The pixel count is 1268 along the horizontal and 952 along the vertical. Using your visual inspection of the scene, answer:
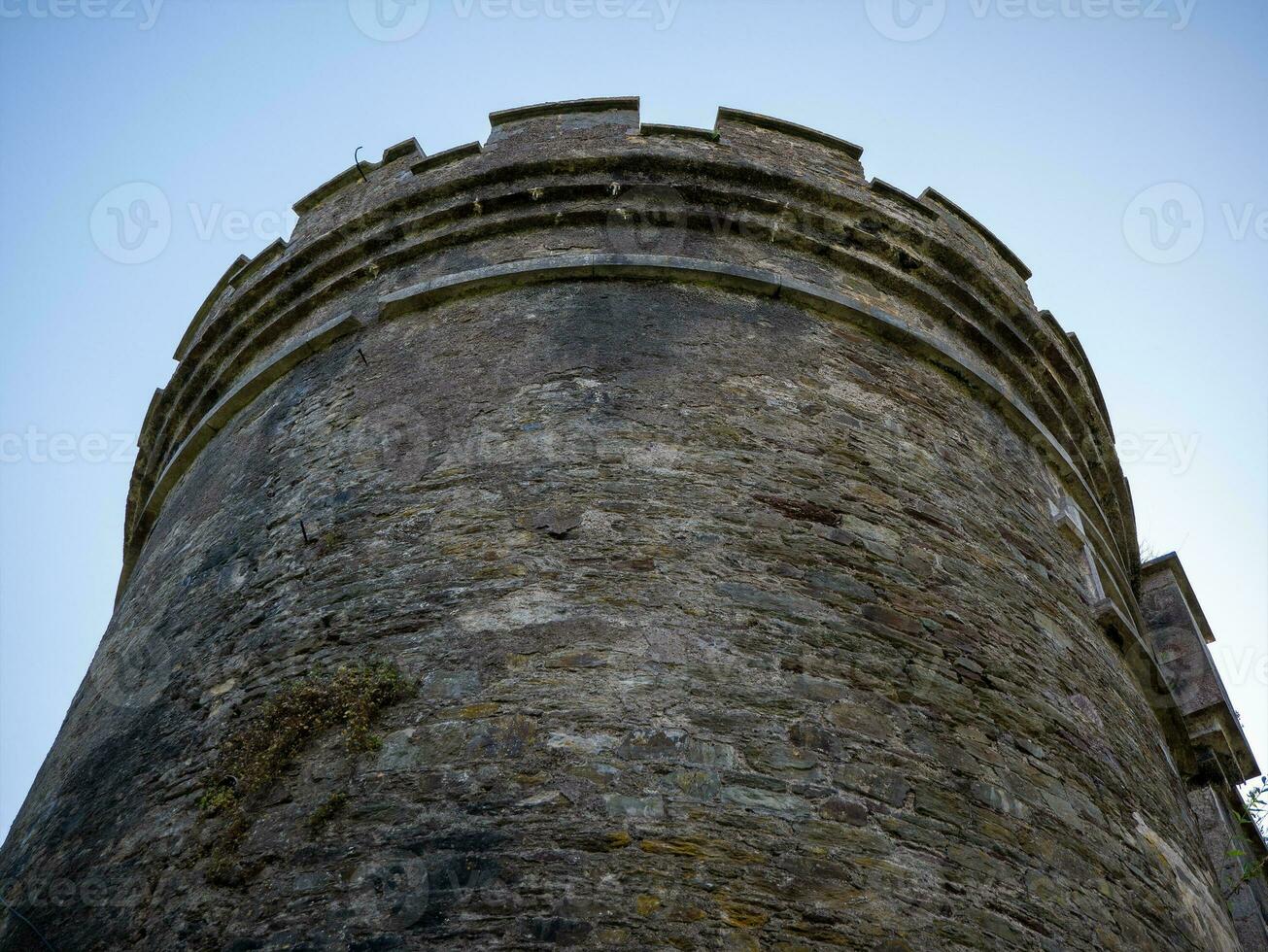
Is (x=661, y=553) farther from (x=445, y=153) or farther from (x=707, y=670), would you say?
(x=445, y=153)

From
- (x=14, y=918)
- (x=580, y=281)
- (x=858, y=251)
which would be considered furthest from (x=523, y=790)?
(x=858, y=251)

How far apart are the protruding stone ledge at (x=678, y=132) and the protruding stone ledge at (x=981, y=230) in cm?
118

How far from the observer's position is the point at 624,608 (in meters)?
3.79

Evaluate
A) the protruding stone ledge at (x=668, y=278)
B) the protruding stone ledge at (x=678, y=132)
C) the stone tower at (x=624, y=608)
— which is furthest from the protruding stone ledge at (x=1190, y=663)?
the protruding stone ledge at (x=678, y=132)

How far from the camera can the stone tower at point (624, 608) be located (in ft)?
10.6

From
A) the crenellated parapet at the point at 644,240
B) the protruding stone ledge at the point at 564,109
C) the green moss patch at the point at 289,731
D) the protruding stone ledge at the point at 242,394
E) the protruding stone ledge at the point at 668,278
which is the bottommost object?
the green moss patch at the point at 289,731

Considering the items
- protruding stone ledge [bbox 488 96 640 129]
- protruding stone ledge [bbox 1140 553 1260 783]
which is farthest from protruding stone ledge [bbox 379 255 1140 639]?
protruding stone ledge [bbox 1140 553 1260 783]

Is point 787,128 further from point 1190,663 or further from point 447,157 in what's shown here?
point 1190,663

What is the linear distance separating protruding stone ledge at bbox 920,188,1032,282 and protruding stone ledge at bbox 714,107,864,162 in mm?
456

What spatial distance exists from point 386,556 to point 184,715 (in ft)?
2.67

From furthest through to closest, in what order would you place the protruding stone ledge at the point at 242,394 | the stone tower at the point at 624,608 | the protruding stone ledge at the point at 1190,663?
the protruding stone ledge at the point at 1190,663
the protruding stone ledge at the point at 242,394
the stone tower at the point at 624,608

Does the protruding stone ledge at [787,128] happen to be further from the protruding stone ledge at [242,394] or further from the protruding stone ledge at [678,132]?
the protruding stone ledge at [242,394]

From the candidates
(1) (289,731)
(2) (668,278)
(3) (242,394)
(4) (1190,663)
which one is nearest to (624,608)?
(1) (289,731)

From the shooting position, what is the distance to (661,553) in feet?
13.1
